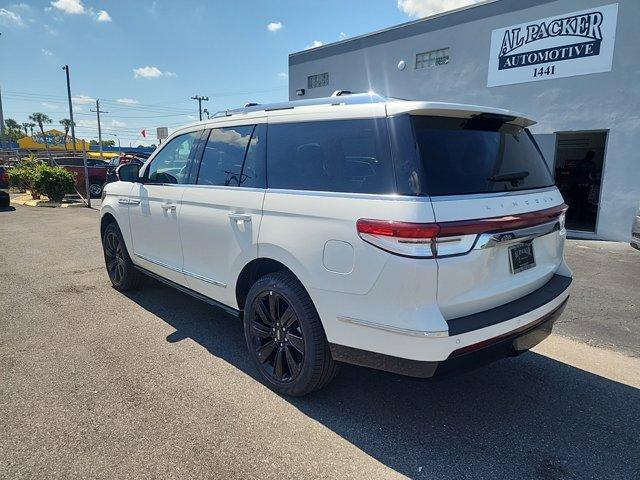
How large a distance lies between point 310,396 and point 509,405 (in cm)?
138

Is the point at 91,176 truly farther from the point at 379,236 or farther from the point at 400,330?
the point at 400,330

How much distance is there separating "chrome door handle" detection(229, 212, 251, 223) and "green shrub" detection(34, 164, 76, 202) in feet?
49.6

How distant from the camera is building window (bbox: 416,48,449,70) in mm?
12398

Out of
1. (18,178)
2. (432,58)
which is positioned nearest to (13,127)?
(18,178)

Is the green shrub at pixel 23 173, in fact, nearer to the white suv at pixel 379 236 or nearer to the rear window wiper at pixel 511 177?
the white suv at pixel 379 236

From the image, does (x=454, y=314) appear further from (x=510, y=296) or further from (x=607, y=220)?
(x=607, y=220)

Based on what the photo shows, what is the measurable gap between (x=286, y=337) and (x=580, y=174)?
12135 mm

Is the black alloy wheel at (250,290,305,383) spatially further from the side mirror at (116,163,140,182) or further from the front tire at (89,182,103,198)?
the front tire at (89,182,103,198)

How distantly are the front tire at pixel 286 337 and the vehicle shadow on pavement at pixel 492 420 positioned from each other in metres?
0.22

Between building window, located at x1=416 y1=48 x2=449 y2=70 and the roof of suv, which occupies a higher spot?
building window, located at x1=416 y1=48 x2=449 y2=70

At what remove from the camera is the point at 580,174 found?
12.1 m

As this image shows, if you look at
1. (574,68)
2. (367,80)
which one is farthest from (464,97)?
(367,80)

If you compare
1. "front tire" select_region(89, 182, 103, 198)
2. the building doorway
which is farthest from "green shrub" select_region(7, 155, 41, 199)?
the building doorway

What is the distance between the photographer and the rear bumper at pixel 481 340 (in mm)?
2285
